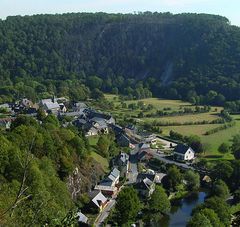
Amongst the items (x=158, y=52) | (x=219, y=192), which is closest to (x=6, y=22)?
(x=158, y=52)

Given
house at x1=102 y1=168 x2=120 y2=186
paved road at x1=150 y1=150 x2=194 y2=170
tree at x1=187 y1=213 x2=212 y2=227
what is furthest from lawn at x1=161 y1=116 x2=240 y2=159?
tree at x1=187 y1=213 x2=212 y2=227

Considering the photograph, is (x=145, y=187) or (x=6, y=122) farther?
(x=6, y=122)

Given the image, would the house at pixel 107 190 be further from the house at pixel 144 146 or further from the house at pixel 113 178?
the house at pixel 144 146

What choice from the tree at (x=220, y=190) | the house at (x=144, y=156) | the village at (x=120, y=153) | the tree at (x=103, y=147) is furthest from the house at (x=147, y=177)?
the house at (x=144, y=156)

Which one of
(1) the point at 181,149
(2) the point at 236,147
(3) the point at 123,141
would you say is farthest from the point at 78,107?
(2) the point at 236,147

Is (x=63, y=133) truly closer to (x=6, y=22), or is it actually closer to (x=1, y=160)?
(x=1, y=160)

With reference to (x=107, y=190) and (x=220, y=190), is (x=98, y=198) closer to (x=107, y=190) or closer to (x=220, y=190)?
(x=107, y=190)

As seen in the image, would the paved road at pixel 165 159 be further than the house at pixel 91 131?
→ No
